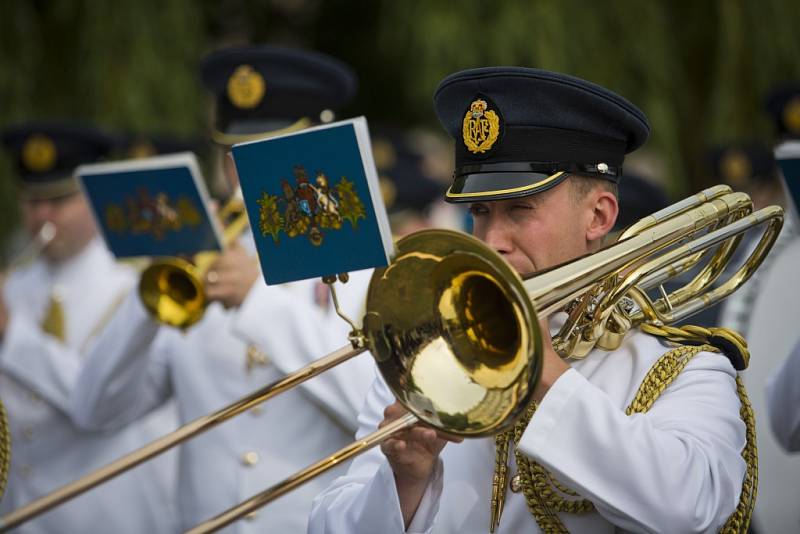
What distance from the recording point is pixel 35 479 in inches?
205

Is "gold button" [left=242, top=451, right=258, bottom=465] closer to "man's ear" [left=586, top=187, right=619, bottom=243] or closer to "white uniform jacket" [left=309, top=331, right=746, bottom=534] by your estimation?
"white uniform jacket" [left=309, top=331, right=746, bottom=534]

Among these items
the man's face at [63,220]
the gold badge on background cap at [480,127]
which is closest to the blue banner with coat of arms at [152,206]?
the gold badge on background cap at [480,127]

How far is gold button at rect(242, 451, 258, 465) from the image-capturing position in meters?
3.94

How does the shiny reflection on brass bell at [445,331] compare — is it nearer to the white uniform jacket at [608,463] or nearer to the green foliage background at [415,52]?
the white uniform jacket at [608,463]

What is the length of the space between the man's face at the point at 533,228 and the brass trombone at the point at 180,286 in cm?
145

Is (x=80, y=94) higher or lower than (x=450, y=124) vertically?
higher

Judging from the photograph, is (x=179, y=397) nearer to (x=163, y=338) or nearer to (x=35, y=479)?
(x=163, y=338)

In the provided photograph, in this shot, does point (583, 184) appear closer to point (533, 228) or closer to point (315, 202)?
point (533, 228)

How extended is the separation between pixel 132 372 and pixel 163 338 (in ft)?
0.96

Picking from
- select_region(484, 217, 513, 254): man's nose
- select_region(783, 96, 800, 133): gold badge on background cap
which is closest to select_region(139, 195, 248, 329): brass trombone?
select_region(484, 217, 513, 254): man's nose

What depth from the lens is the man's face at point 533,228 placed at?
102 inches

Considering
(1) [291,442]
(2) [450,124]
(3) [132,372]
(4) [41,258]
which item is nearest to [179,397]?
(3) [132,372]

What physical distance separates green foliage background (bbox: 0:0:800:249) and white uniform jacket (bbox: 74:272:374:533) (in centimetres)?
391

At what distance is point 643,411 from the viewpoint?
2535mm
